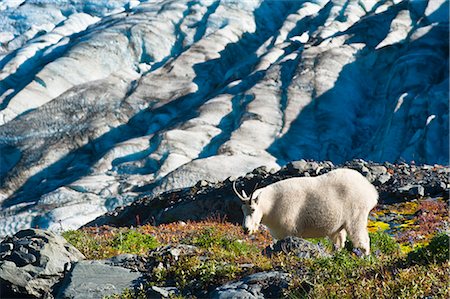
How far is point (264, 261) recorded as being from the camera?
9.30 meters

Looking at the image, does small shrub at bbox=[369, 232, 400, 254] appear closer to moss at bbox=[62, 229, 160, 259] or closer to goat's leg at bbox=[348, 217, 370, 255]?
goat's leg at bbox=[348, 217, 370, 255]

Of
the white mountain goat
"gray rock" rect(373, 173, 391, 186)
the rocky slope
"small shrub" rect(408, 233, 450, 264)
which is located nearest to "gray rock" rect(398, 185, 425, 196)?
"gray rock" rect(373, 173, 391, 186)

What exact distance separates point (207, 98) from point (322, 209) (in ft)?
261

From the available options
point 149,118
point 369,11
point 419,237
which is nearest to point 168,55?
point 149,118

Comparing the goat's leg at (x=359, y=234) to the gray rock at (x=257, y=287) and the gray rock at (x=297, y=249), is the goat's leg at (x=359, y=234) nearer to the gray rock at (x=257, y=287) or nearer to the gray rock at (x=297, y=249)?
the gray rock at (x=297, y=249)

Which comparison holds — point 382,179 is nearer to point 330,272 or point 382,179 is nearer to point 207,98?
point 330,272

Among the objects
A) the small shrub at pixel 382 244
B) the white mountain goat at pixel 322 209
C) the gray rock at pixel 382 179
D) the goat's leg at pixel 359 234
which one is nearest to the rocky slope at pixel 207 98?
the gray rock at pixel 382 179

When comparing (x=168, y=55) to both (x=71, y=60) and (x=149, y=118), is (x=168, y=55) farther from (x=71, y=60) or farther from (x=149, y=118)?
(x=149, y=118)

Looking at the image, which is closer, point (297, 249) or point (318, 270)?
point (318, 270)

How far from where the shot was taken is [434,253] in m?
8.40

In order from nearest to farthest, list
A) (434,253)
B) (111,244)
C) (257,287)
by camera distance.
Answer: (257,287) → (434,253) → (111,244)

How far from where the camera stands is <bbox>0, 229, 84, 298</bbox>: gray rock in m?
9.32

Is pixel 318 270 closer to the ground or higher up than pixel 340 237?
higher up

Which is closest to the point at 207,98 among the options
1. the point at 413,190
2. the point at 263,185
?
the point at 263,185
